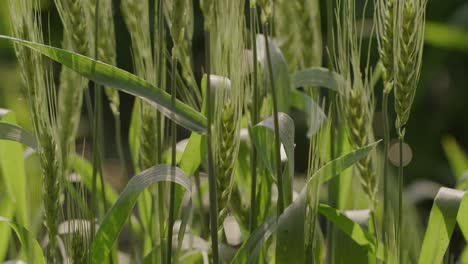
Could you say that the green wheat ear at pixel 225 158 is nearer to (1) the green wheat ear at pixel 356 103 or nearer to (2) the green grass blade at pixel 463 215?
(1) the green wheat ear at pixel 356 103

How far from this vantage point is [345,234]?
2.68 feet

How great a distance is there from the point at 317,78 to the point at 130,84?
0.82 ft

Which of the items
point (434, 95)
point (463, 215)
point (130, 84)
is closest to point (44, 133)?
point (130, 84)

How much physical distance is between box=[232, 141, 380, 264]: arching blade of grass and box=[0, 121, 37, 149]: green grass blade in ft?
0.65

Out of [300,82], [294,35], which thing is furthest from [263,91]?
[294,35]

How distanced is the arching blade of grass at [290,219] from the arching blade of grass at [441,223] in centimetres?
12

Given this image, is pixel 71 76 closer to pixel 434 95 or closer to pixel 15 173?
pixel 15 173

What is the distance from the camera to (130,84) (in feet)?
2.25

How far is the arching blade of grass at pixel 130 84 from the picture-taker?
68cm

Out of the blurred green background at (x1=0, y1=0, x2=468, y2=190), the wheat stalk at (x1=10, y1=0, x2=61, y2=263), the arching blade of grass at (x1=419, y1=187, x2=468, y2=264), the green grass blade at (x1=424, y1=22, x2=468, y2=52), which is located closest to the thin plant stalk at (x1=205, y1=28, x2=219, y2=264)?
the wheat stalk at (x1=10, y1=0, x2=61, y2=263)

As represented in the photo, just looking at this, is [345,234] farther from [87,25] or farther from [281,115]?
[87,25]

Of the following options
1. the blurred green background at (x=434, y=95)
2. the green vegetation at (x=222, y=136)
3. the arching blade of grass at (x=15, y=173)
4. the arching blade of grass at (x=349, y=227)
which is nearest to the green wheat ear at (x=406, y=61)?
the green vegetation at (x=222, y=136)

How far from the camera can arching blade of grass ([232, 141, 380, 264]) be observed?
2.27ft

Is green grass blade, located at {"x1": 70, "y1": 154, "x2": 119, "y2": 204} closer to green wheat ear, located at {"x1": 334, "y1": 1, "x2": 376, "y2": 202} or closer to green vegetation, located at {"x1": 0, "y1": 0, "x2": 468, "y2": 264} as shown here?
green vegetation, located at {"x1": 0, "y1": 0, "x2": 468, "y2": 264}
